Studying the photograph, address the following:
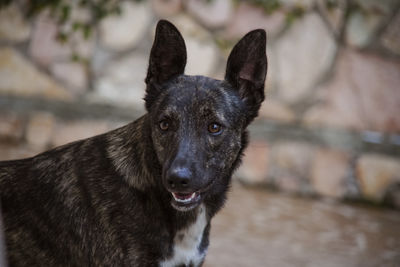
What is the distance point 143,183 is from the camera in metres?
2.48

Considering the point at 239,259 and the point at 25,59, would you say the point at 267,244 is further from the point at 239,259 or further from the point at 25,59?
the point at 25,59

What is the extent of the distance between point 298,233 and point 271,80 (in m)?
1.73

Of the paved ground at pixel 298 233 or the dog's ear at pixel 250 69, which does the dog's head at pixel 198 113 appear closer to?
the dog's ear at pixel 250 69

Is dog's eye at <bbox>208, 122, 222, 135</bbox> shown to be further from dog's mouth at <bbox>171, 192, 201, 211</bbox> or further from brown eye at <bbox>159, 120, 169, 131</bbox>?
dog's mouth at <bbox>171, 192, 201, 211</bbox>

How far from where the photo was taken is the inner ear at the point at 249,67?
2.70 m

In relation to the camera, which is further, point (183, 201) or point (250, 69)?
point (250, 69)

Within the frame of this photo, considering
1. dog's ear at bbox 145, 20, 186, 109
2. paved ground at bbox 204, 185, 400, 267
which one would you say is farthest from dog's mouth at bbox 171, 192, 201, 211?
paved ground at bbox 204, 185, 400, 267

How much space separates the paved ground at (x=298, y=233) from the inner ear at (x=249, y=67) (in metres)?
1.42

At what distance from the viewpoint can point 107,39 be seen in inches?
220

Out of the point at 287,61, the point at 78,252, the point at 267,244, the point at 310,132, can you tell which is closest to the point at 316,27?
the point at 287,61

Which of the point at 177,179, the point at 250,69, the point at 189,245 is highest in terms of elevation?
the point at 250,69

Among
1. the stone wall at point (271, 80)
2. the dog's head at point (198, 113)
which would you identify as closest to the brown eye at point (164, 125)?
the dog's head at point (198, 113)

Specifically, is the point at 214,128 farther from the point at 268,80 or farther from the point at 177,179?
the point at 268,80

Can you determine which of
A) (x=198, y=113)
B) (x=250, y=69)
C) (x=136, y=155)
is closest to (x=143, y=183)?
(x=136, y=155)
